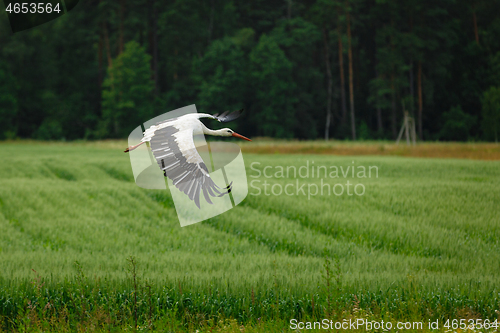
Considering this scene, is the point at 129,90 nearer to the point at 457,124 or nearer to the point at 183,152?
the point at 457,124

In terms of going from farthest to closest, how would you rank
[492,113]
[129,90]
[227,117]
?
[129,90]
[492,113]
[227,117]

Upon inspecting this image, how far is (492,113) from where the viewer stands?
37.4 metres

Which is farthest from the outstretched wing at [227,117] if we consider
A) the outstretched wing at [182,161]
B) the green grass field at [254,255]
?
the green grass field at [254,255]

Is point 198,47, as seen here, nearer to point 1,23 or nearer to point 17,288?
point 1,23

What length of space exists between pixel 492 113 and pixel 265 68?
20748 mm

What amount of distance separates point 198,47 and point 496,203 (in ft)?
140

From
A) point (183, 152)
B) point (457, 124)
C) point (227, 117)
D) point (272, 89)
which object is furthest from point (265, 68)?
point (183, 152)

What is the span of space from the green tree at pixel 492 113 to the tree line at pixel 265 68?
0.13m

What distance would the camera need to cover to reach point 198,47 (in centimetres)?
5028

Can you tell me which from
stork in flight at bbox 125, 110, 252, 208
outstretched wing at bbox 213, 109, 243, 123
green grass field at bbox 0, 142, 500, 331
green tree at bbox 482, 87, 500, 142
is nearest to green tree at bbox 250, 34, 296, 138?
green tree at bbox 482, 87, 500, 142

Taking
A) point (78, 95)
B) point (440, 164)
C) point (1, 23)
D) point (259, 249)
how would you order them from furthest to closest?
point (78, 95) → point (1, 23) → point (440, 164) → point (259, 249)

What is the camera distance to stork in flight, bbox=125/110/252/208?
327 centimetres

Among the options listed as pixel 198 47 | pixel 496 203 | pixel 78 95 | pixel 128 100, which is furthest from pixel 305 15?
pixel 496 203

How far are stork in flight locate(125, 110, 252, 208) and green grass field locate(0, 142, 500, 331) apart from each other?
7.79 feet
